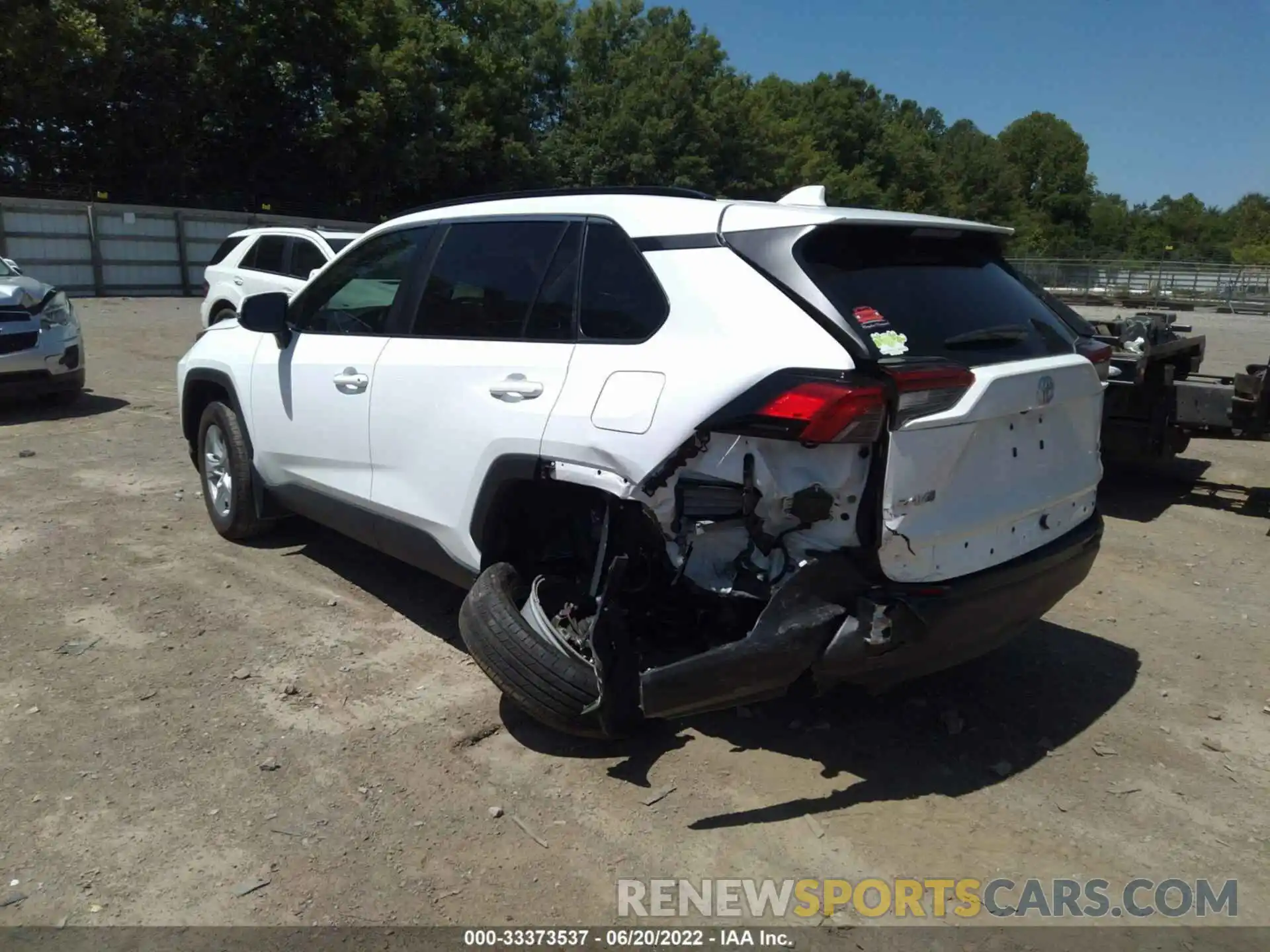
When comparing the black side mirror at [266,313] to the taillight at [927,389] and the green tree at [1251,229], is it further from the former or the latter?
the green tree at [1251,229]

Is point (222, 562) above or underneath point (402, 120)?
underneath

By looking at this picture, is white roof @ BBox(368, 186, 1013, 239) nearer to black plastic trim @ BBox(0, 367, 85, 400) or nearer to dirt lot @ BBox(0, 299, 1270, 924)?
dirt lot @ BBox(0, 299, 1270, 924)

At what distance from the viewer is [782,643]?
118 inches

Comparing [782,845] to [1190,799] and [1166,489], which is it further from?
[1166,489]

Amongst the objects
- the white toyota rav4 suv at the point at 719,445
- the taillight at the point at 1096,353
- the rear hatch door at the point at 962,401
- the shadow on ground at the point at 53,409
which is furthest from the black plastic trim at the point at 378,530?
the shadow on ground at the point at 53,409

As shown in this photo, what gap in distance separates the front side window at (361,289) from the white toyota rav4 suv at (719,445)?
0.42ft

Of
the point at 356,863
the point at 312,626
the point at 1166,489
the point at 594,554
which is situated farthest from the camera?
the point at 1166,489

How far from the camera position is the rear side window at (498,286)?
12.3ft

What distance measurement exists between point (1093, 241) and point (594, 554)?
9688 cm

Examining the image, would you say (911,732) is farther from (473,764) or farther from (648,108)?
(648,108)

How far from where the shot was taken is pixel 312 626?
4.61 m

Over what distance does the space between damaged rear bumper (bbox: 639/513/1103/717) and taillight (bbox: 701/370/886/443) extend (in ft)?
1.30

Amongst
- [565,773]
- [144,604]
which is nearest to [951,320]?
[565,773]

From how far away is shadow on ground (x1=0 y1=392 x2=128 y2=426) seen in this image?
9.16 meters
